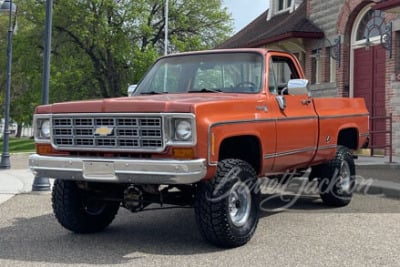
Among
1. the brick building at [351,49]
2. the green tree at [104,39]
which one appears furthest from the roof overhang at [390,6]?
the green tree at [104,39]

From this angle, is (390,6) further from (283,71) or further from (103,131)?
(103,131)

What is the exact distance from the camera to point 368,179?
11062 mm

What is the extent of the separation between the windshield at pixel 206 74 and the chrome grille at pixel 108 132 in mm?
1415

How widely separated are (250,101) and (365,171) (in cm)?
700

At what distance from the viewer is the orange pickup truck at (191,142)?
564cm

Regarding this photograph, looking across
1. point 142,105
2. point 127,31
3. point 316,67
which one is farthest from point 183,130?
point 127,31

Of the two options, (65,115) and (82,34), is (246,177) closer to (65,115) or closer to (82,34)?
(65,115)

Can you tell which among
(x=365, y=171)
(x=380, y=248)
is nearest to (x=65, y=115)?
(x=380, y=248)

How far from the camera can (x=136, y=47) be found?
37188 mm

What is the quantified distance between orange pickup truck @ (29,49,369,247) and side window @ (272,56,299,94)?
0.03 m

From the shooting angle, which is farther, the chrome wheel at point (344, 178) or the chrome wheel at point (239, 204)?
the chrome wheel at point (344, 178)

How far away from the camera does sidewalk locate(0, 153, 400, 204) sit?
10.1 m

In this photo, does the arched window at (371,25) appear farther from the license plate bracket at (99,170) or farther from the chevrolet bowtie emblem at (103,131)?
the license plate bracket at (99,170)

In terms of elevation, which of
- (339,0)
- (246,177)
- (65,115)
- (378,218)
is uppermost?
(339,0)
